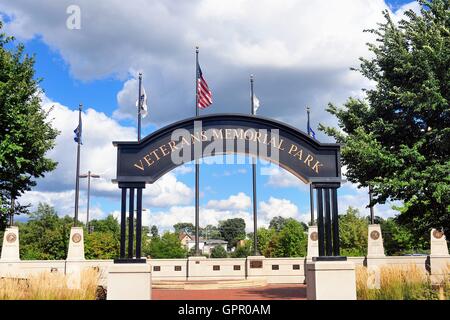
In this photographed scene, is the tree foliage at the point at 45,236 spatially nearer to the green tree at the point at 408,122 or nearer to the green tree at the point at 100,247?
the green tree at the point at 100,247

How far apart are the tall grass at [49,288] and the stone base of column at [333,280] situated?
5782mm

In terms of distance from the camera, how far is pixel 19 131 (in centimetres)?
1778

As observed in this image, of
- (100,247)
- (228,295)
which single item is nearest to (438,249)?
(228,295)

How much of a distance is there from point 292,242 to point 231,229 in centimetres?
11773

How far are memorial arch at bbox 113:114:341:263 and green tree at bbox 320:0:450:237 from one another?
102 inches

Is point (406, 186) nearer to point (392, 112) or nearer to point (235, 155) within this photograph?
point (392, 112)

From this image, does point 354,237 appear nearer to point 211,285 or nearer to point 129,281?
point 211,285

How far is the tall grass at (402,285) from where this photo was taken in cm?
1148

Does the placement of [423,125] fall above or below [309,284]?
above

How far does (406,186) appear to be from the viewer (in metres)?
15.1

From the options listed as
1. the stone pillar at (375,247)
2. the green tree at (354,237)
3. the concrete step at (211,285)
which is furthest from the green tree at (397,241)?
the concrete step at (211,285)
